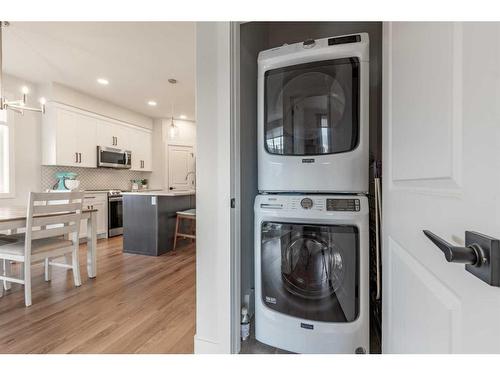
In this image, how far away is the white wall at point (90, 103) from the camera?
382cm

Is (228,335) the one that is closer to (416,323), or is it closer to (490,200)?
(416,323)

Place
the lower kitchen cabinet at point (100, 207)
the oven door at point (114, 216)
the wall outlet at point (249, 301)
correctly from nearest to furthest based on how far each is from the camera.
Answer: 1. the wall outlet at point (249, 301)
2. the lower kitchen cabinet at point (100, 207)
3. the oven door at point (114, 216)

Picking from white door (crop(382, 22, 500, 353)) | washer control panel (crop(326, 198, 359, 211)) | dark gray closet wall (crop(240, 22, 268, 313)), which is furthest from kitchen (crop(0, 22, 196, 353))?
white door (crop(382, 22, 500, 353))

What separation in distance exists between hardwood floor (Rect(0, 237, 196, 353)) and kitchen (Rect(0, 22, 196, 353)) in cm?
1

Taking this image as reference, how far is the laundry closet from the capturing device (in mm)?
1250

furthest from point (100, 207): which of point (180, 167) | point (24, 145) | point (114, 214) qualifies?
point (180, 167)

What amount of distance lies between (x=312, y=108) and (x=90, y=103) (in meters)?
4.53

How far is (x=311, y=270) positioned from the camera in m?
1.35

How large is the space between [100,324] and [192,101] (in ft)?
13.3

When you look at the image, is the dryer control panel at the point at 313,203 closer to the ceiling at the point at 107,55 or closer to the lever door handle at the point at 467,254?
the lever door handle at the point at 467,254

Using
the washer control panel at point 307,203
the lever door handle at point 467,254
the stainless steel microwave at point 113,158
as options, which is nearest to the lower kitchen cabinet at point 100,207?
the stainless steel microwave at point 113,158

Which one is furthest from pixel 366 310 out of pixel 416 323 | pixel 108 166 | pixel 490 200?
pixel 108 166

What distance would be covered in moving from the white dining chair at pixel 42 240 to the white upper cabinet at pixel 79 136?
78.1 inches

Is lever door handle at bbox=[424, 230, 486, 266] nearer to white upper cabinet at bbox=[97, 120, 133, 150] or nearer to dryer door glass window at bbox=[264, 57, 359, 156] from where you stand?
dryer door glass window at bbox=[264, 57, 359, 156]
